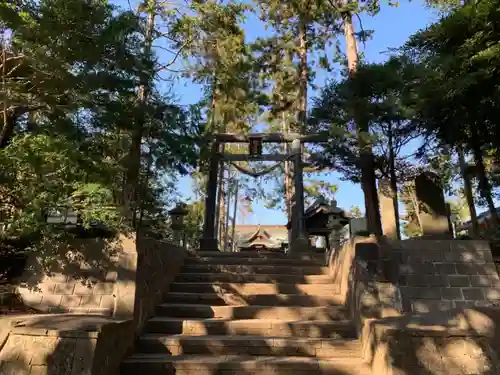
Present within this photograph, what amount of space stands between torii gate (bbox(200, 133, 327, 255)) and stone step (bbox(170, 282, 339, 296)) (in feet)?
14.2

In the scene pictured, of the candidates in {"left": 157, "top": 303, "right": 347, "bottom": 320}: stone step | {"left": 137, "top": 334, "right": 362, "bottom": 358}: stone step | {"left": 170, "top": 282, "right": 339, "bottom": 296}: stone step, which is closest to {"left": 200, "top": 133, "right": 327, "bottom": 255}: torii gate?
{"left": 170, "top": 282, "right": 339, "bottom": 296}: stone step

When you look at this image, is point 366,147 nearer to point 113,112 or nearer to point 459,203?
point 113,112

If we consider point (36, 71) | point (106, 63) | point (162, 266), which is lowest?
point (162, 266)

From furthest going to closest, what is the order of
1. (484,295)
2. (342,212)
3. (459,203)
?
1. (459,203)
2. (342,212)
3. (484,295)

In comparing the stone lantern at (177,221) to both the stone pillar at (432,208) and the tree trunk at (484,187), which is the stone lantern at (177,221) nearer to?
the stone pillar at (432,208)

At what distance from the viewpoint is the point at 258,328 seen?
4414mm

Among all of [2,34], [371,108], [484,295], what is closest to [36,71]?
[2,34]

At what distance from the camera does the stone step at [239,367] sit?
11.7ft

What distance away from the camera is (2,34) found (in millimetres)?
4949

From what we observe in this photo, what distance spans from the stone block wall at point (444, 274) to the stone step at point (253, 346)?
5.60 feet

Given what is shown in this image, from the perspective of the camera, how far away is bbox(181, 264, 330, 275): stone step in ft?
20.2

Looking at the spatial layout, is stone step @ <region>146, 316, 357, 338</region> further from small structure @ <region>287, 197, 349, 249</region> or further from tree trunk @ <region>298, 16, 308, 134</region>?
tree trunk @ <region>298, 16, 308, 134</region>

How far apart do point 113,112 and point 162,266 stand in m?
2.44

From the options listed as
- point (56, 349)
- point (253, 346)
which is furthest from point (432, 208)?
point (56, 349)
